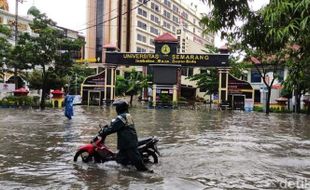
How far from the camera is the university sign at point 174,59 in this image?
1837 inches

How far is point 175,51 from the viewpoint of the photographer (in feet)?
155

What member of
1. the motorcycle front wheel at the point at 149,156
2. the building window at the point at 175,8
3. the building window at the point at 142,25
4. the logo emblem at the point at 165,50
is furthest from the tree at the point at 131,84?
the building window at the point at 175,8

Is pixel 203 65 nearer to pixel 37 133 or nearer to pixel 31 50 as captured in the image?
pixel 31 50

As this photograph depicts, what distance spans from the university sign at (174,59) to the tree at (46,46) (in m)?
11.0

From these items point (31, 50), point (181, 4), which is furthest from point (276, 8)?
point (181, 4)

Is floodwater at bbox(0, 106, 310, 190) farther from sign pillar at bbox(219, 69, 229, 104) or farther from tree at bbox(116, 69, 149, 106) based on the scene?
tree at bbox(116, 69, 149, 106)

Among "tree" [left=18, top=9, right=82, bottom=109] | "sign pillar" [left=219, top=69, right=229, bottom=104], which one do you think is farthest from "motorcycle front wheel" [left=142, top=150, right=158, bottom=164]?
"sign pillar" [left=219, top=69, right=229, bottom=104]

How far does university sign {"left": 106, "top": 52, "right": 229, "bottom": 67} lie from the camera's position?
46.7 meters

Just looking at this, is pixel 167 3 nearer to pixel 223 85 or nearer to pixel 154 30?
pixel 154 30

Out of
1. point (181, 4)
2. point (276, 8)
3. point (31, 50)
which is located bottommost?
point (276, 8)

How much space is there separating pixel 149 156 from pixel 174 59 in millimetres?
37209

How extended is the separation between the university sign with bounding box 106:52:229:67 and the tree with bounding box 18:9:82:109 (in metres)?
11.0

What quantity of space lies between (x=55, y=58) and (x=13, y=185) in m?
29.5

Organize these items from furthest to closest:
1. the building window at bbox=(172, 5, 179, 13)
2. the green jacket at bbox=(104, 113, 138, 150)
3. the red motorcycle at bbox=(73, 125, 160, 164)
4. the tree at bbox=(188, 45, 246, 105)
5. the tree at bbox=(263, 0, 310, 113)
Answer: the building window at bbox=(172, 5, 179, 13) → the tree at bbox=(188, 45, 246, 105) → the red motorcycle at bbox=(73, 125, 160, 164) → the green jacket at bbox=(104, 113, 138, 150) → the tree at bbox=(263, 0, 310, 113)
